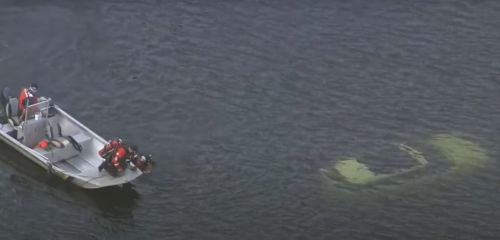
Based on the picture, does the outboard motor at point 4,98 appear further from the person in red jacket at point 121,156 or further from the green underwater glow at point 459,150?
the green underwater glow at point 459,150

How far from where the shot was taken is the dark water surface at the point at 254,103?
133 feet

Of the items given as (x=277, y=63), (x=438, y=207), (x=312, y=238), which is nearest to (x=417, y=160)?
(x=438, y=207)

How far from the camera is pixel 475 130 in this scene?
48.6 metres

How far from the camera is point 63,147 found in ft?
140

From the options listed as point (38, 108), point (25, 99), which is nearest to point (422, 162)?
point (38, 108)

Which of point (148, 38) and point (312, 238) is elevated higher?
point (148, 38)

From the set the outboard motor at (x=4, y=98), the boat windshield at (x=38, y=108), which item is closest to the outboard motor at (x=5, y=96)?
the outboard motor at (x=4, y=98)

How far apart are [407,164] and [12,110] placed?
20.8 meters

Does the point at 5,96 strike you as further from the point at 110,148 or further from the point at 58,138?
the point at 110,148

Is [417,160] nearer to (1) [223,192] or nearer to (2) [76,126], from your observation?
(1) [223,192]

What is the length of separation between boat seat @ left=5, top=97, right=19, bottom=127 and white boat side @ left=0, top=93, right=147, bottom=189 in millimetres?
121

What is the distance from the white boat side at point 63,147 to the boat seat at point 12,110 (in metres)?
0.12

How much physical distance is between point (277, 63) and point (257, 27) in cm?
→ 527

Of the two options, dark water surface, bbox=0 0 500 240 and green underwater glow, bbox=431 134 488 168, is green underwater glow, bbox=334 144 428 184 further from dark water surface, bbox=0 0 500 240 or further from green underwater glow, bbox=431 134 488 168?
green underwater glow, bbox=431 134 488 168
